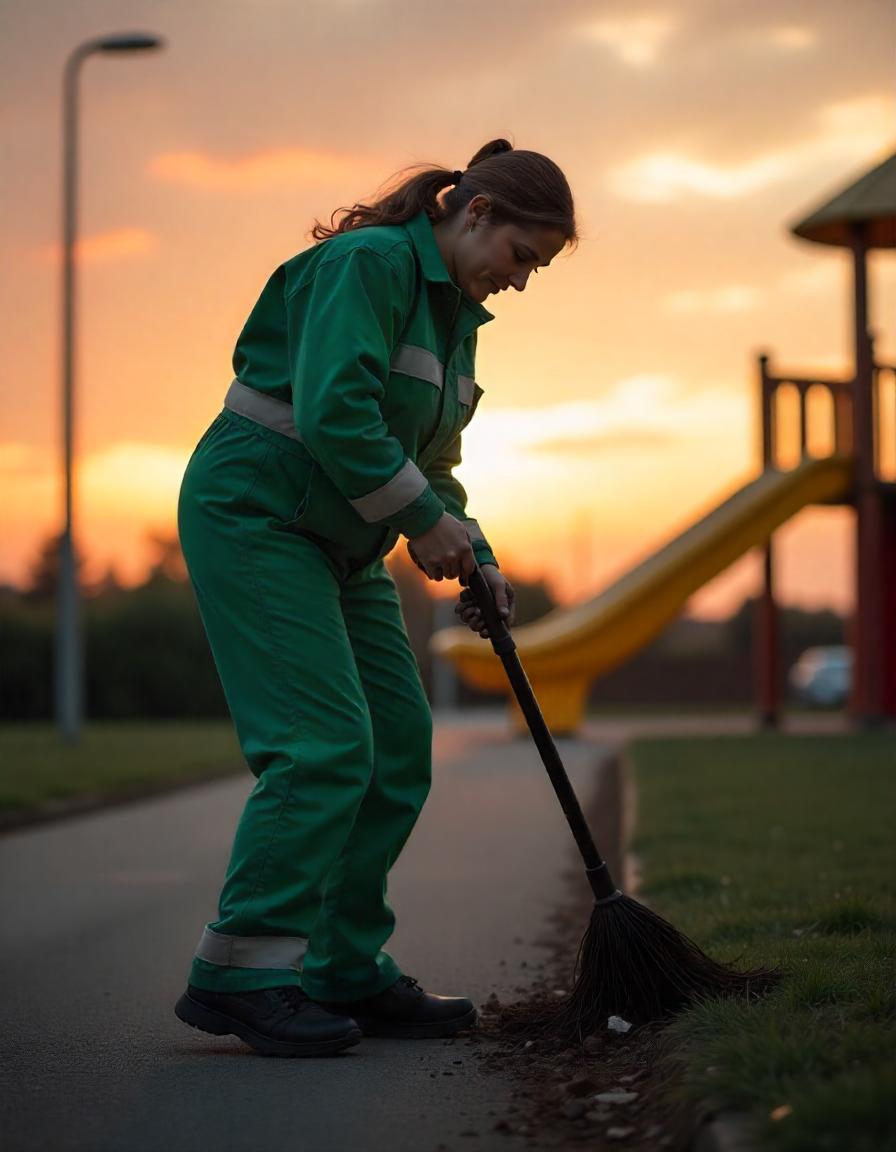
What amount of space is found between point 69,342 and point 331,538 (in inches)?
583

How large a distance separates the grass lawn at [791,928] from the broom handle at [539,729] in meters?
0.48

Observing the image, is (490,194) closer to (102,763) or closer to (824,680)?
(102,763)

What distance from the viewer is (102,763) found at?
1351 centimetres

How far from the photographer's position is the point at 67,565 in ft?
59.8

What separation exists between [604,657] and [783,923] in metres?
14.0

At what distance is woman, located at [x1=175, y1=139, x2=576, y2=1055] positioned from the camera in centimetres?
369

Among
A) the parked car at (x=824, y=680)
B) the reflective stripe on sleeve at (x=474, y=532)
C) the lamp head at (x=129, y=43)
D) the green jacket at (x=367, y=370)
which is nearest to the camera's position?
the green jacket at (x=367, y=370)

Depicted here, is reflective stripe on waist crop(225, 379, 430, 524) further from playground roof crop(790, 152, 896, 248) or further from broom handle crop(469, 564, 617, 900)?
playground roof crop(790, 152, 896, 248)

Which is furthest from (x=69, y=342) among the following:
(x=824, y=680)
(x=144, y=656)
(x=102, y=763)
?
(x=824, y=680)

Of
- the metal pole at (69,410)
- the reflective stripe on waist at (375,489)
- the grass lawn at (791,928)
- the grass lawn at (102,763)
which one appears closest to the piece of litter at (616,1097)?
the grass lawn at (791,928)

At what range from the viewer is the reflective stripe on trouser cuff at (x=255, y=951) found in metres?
3.74

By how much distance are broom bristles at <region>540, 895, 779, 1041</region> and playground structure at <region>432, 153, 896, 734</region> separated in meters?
14.5

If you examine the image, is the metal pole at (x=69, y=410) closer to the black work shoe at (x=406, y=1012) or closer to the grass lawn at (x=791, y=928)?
the grass lawn at (x=791, y=928)

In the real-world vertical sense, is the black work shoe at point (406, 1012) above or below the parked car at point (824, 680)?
below
